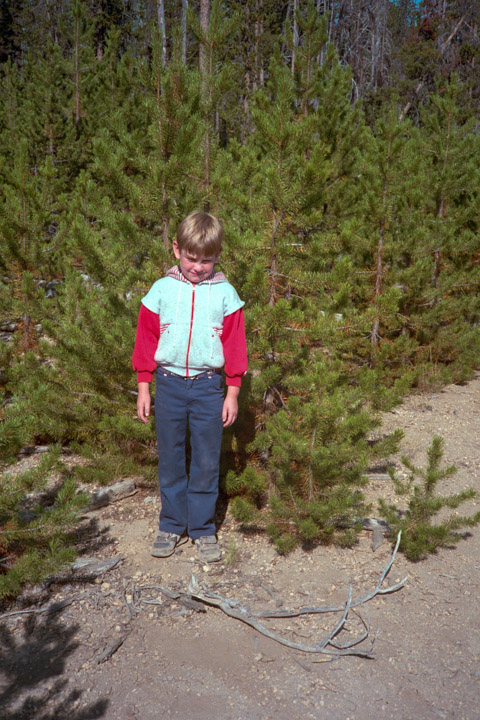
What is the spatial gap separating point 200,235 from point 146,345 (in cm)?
73

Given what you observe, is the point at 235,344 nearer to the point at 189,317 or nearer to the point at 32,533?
the point at 189,317

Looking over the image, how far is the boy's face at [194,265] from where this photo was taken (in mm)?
3126

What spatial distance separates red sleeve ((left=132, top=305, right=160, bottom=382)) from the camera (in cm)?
331

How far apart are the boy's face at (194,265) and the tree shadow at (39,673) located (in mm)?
1916

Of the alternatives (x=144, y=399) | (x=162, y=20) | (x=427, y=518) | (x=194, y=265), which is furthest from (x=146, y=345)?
(x=162, y=20)

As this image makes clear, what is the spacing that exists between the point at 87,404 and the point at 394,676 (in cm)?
286

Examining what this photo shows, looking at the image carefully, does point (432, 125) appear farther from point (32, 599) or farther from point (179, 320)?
point (32, 599)

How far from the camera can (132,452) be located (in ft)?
14.6

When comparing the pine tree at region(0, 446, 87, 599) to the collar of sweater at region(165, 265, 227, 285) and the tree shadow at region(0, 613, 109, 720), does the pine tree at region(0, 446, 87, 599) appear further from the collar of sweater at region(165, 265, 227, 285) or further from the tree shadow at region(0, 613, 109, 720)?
the collar of sweater at region(165, 265, 227, 285)

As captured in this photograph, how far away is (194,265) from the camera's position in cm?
314

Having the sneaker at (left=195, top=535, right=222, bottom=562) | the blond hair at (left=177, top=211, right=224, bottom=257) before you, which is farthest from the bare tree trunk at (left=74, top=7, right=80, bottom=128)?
the sneaker at (left=195, top=535, right=222, bottom=562)

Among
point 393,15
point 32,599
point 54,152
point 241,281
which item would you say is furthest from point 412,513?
point 393,15

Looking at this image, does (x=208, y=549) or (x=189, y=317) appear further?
(x=208, y=549)

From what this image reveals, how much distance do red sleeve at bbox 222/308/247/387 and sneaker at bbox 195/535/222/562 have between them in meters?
1.07
